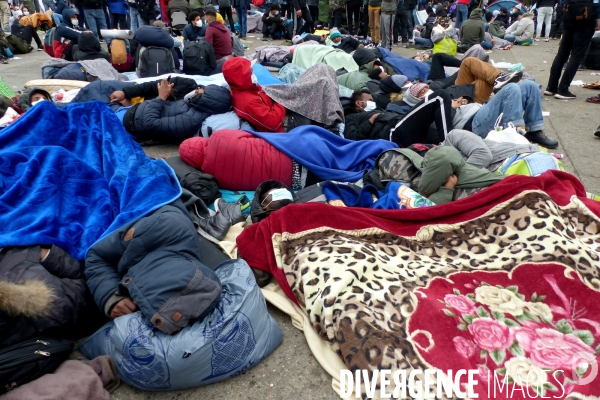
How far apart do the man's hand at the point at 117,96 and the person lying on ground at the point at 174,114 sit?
32 centimetres

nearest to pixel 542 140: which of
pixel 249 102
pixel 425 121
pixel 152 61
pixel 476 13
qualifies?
pixel 425 121

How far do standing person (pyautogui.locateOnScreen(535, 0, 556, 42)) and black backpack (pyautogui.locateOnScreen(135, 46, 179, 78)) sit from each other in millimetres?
10315

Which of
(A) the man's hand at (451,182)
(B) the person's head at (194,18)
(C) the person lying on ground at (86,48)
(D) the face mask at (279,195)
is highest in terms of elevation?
(B) the person's head at (194,18)

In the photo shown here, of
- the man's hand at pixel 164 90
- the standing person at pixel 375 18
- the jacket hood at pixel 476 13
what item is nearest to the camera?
the man's hand at pixel 164 90

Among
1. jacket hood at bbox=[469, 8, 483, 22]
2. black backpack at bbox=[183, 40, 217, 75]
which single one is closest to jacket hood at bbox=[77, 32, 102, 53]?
black backpack at bbox=[183, 40, 217, 75]

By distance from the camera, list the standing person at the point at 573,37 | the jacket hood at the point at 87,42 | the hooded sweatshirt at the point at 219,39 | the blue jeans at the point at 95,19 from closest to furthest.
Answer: the standing person at the point at 573,37 < the jacket hood at the point at 87,42 < the hooded sweatshirt at the point at 219,39 < the blue jeans at the point at 95,19

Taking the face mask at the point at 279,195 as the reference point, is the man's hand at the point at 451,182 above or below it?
above

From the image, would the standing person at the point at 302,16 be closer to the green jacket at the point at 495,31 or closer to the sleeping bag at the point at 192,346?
the green jacket at the point at 495,31

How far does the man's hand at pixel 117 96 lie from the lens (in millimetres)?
4473

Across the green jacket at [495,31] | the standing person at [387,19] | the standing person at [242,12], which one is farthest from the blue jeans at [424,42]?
the standing person at [242,12]

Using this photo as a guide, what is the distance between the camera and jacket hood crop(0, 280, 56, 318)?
1.57 metres

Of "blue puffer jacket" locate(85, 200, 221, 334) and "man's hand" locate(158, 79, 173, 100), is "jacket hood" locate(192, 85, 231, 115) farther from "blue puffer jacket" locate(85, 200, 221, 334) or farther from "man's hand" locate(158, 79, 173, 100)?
"blue puffer jacket" locate(85, 200, 221, 334)

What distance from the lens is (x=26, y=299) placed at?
5.28 feet

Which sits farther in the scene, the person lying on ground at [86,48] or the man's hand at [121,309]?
the person lying on ground at [86,48]
